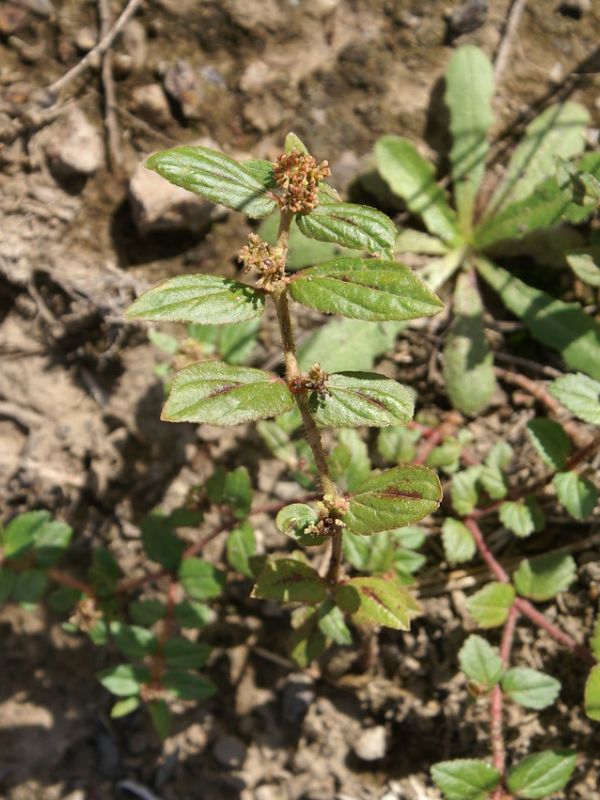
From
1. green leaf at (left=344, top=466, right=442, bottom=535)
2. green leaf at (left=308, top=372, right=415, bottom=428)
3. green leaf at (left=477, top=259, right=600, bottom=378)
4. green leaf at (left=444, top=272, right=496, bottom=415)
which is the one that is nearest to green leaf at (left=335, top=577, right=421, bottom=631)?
green leaf at (left=344, top=466, right=442, bottom=535)

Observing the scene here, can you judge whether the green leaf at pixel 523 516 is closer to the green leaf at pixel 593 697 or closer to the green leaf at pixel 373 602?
the green leaf at pixel 593 697

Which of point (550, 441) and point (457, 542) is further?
point (457, 542)

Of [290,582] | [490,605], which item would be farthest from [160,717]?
[490,605]

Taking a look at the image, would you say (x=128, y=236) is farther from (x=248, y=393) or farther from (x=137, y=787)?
(x=137, y=787)

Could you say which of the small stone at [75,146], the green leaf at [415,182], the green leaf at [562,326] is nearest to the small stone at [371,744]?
the green leaf at [562,326]

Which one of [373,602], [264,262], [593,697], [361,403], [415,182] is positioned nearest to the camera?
[264,262]

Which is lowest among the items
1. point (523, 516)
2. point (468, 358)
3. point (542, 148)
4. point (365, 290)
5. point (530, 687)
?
point (530, 687)

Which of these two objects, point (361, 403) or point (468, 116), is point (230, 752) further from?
point (468, 116)
